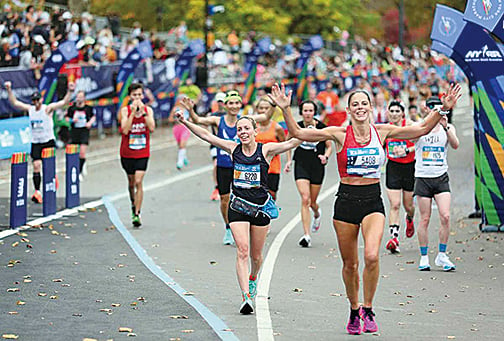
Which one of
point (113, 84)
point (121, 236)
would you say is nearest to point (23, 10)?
point (113, 84)

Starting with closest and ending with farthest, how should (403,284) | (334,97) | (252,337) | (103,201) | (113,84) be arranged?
(252,337) < (403,284) < (103,201) < (334,97) < (113,84)

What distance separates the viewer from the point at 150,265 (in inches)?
477

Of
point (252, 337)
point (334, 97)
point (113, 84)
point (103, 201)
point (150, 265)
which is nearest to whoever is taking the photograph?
point (252, 337)

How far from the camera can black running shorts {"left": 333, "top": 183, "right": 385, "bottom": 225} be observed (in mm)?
8656

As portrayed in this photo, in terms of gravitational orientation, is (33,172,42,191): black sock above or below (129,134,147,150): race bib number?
below

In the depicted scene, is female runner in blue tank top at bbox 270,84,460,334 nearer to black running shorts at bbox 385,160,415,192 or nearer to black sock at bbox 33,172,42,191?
black running shorts at bbox 385,160,415,192

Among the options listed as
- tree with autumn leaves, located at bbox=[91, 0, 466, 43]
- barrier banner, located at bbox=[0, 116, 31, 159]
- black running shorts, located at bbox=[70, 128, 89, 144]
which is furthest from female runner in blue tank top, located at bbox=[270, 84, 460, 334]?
tree with autumn leaves, located at bbox=[91, 0, 466, 43]

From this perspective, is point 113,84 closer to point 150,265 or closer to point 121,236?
point 121,236

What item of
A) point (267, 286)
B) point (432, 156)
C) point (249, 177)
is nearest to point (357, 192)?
point (249, 177)

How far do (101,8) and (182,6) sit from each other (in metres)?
4.24

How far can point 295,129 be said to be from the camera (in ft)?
28.8

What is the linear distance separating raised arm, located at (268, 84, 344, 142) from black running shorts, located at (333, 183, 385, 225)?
0.46 m

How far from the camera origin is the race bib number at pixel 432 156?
12.3m

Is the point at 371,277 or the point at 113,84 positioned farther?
the point at 113,84
